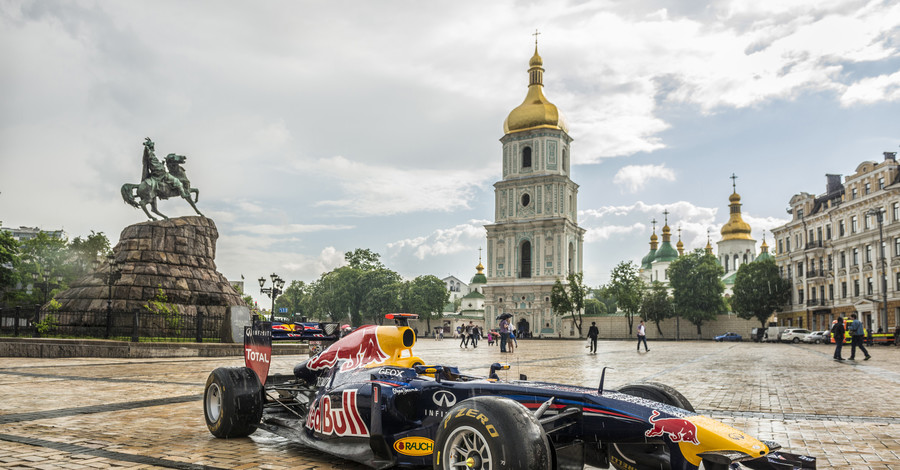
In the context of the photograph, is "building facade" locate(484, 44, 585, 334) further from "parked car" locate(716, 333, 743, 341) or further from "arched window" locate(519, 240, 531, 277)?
"parked car" locate(716, 333, 743, 341)

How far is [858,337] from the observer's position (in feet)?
74.6

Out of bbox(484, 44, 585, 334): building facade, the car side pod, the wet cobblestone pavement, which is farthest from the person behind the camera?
bbox(484, 44, 585, 334): building facade

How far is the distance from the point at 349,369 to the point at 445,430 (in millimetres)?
2212

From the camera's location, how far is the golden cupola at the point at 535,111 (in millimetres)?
86875

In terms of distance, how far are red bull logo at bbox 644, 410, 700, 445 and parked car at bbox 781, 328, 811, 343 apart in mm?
60414

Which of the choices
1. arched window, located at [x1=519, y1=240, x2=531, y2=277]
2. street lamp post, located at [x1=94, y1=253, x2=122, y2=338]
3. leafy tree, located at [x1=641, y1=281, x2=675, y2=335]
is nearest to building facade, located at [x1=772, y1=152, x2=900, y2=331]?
leafy tree, located at [x1=641, y1=281, x2=675, y2=335]

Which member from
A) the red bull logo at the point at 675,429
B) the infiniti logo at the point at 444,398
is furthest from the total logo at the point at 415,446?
the red bull logo at the point at 675,429

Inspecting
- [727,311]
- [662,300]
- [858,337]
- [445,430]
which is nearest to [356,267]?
[662,300]

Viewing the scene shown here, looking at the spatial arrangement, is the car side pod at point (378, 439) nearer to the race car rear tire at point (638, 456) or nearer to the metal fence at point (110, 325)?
the race car rear tire at point (638, 456)

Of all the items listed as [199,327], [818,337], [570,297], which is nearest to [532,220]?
[570,297]

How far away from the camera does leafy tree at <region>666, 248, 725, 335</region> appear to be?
75375 millimetres

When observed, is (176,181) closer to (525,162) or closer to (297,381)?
(297,381)

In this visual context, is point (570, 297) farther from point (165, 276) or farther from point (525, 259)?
point (165, 276)

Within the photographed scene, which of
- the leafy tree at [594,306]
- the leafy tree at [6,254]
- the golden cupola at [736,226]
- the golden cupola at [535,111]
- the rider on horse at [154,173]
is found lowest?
the leafy tree at [594,306]
